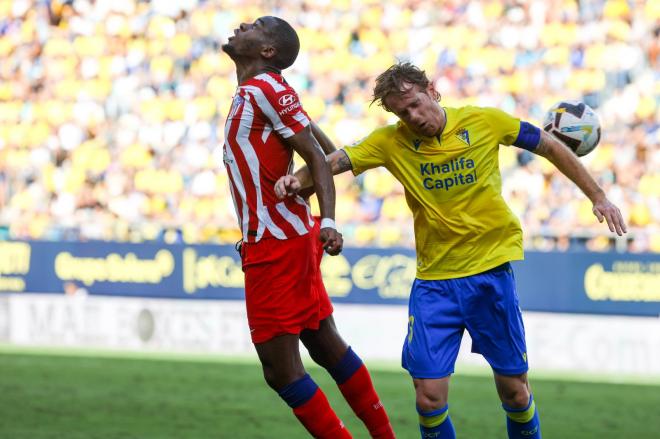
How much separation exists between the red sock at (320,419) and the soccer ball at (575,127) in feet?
5.73

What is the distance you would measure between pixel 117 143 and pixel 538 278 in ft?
20.6

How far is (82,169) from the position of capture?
14094 mm

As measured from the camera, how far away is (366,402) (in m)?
5.32

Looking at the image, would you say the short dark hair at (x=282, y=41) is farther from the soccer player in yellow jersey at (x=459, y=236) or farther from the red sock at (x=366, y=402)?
the red sock at (x=366, y=402)

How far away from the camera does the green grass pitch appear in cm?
709

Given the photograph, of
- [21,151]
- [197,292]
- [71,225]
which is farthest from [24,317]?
[21,151]

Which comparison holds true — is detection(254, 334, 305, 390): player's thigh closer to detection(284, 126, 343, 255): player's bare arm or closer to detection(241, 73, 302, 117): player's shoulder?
detection(284, 126, 343, 255): player's bare arm

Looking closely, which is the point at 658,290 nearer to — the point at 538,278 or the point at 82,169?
the point at 538,278

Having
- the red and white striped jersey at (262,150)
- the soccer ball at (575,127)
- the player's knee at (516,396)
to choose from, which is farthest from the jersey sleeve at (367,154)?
the player's knee at (516,396)

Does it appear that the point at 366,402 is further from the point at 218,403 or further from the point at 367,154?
the point at 218,403

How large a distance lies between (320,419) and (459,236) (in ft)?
3.39

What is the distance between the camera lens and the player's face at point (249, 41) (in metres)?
5.04

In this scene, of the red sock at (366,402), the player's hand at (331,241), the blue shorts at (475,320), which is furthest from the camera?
the red sock at (366,402)

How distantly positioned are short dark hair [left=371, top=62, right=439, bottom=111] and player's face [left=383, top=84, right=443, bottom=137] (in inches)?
0.6
